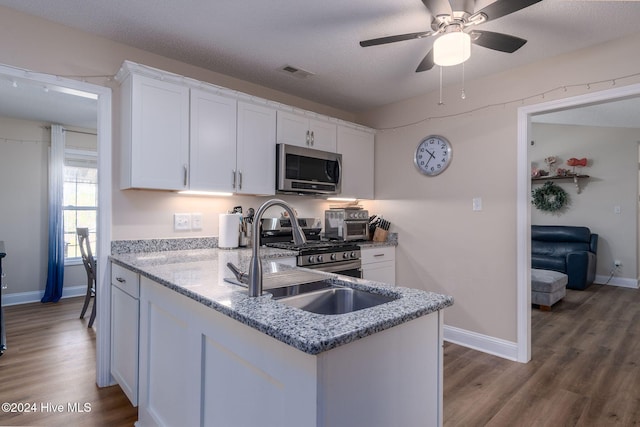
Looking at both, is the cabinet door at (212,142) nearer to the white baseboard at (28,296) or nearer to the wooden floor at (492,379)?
the wooden floor at (492,379)

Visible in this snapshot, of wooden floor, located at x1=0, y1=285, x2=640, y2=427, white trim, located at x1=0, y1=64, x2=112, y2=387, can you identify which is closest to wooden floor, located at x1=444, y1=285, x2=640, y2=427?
wooden floor, located at x1=0, y1=285, x2=640, y2=427

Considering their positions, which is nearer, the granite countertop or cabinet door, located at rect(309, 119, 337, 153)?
the granite countertop

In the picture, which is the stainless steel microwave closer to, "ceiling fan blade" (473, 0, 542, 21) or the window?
"ceiling fan blade" (473, 0, 542, 21)

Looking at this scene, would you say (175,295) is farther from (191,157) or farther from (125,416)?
(191,157)

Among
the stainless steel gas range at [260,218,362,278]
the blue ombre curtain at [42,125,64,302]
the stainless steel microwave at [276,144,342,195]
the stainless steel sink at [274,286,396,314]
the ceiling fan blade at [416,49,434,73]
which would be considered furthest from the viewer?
the blue ombre curtain at [42,125,64,302]

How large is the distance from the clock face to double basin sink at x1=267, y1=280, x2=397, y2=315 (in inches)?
89.6

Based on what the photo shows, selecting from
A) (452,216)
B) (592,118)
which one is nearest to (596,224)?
(592,118)

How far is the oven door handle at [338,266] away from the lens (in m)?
2.86

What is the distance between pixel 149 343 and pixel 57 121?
4.12m

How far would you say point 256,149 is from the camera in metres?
2.84

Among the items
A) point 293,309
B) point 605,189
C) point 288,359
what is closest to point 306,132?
point 293,309

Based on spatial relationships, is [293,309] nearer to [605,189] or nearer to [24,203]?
[24,203]

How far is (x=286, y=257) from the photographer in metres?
2.62

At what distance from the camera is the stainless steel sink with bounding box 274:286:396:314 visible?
1.31 metres
